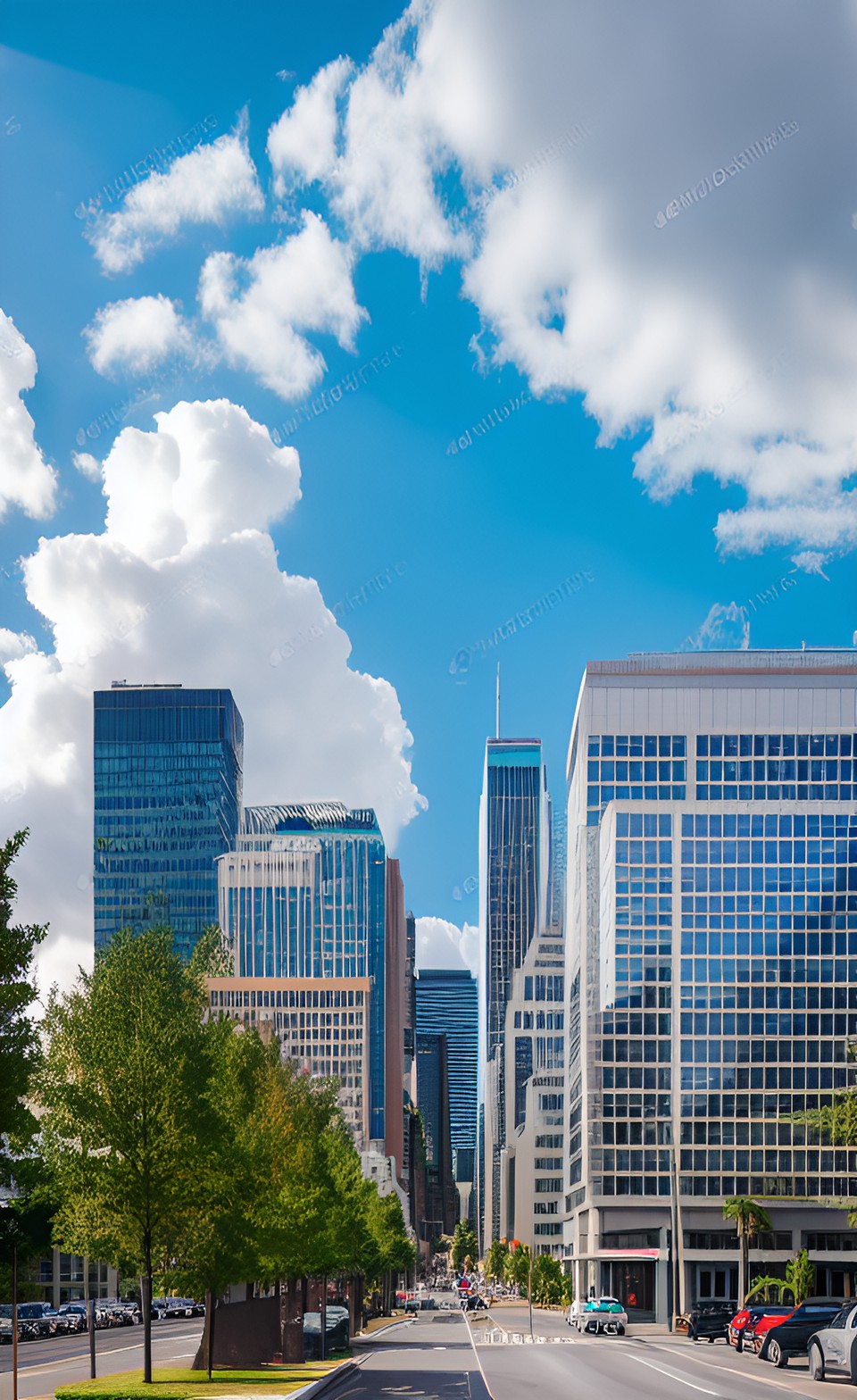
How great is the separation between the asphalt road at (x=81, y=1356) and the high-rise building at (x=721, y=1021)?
58266 millimetres

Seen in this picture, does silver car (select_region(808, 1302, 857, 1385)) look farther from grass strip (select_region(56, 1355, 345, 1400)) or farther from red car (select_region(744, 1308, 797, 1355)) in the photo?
red car (select_region(744, 1308, 797, 1355))

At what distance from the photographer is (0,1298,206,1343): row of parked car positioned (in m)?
88.2

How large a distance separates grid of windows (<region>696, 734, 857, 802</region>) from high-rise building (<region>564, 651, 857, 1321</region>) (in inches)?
8.0

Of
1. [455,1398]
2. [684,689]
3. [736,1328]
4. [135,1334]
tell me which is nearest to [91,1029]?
[455,1398]

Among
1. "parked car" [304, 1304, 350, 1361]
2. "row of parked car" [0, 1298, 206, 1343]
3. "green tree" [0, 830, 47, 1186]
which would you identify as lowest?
"row of parked car" [0, 1298, 206, 1343]

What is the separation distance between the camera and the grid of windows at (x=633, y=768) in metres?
162

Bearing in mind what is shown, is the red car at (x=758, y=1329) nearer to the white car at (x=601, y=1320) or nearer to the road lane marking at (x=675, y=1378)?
the road lane marking at (x=675, y=1378)

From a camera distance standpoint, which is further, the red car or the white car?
the white car

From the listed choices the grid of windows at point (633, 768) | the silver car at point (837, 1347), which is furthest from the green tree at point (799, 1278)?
the silver car at point (837, 1347)

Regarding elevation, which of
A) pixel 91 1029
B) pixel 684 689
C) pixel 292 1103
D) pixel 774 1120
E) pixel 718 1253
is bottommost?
pixel 718 1253

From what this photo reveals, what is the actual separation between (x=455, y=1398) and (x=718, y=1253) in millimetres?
108521

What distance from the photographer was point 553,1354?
58.8 m

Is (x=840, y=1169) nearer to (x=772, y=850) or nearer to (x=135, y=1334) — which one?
(x=772, y=850)

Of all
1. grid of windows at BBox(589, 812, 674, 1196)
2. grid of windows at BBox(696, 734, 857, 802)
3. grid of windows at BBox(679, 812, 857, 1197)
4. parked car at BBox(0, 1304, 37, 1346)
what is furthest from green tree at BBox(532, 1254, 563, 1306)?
parked car at BBox(0, 1304, 37, 1346)
